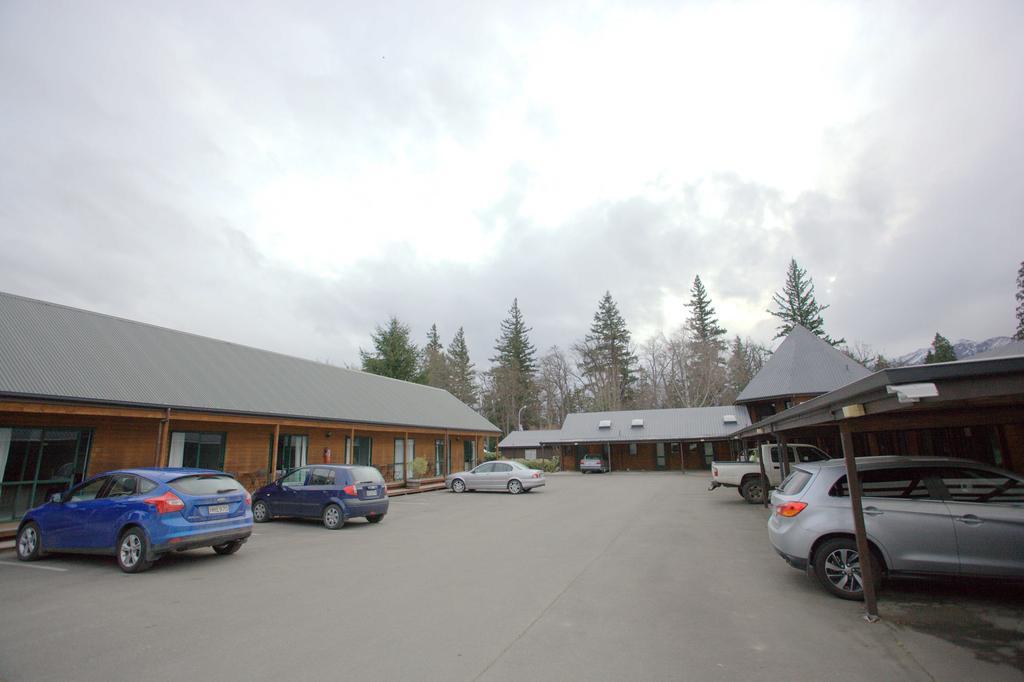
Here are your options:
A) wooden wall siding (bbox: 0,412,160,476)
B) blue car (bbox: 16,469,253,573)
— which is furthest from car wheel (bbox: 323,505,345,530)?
Answer: wooden wall siding (bbox: 0,412,160,476)

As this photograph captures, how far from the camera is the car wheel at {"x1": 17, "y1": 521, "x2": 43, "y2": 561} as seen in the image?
28.9ft

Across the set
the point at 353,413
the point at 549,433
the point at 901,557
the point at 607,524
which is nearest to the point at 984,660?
the point at 901,557

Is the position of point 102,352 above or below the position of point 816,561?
above

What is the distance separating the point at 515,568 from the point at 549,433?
43.3 m

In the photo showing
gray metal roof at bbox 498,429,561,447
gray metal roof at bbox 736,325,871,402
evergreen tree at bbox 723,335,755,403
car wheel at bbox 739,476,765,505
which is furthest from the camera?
evergreen tree at bbox 723,335,755,403

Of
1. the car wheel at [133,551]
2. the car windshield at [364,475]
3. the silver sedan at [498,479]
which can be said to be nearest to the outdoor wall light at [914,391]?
the car wheel at [133,551]

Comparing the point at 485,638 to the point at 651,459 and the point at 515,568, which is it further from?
the point at 651,459

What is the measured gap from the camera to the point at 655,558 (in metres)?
8.73

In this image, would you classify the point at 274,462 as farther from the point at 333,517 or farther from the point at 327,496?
the point at 333,517

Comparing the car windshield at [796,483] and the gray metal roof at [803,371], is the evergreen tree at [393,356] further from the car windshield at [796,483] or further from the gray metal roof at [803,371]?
the car windshield at [796,483]

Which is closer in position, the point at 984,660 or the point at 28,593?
the point at 984,660

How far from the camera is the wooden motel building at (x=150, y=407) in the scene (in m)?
12.2

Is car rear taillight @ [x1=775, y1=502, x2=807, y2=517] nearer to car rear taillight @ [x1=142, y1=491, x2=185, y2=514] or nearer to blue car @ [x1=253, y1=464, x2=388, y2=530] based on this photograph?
car rear taillight @ [x1=142, y1=491, x2=185, y2=514]

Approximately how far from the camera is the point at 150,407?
1347 centimetres
